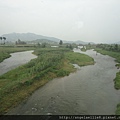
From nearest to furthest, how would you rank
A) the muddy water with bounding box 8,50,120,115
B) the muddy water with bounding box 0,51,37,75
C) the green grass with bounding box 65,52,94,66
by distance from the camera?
the muddy water with bounding box 8,50,120,115, the muddy water with bounding box 0,51,37,75, the green grass with bounding box 65,52,94,66

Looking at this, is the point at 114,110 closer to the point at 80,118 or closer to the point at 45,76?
the point at 80,118

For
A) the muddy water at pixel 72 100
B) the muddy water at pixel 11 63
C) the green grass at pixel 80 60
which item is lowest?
the muddy water at pixel 72 100

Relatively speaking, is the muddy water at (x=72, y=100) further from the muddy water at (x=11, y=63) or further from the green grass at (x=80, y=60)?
the green grass at (x=80, y=60)

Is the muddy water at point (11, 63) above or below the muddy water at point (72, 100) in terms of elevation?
above

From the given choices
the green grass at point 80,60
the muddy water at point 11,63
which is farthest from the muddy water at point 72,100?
the green grass at point 80,60

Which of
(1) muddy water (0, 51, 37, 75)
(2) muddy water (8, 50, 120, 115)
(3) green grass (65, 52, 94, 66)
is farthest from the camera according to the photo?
(3) green grass (65, 52, 94, 66)

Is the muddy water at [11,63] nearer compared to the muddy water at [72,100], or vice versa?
the muddy water at [72,100]

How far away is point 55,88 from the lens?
3362 centimetres

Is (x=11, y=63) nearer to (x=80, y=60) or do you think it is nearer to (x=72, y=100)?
(x=80, y=60)

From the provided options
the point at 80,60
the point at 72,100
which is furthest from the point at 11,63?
the point at 72,100

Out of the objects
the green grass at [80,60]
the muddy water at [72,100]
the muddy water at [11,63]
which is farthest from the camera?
the green grass at [80,60]

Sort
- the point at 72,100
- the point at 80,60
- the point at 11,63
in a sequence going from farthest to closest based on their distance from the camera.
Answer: the point at 80,60 < the point at 11,63 < the point at 72,100

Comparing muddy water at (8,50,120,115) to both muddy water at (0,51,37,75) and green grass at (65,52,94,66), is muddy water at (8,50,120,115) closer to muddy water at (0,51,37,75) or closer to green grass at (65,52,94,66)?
muddy water at (0,51,37,75)

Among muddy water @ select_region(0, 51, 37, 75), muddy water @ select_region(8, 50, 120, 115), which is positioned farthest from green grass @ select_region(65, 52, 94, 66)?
muddy water @ select_region(8, 50, 120, 115)
